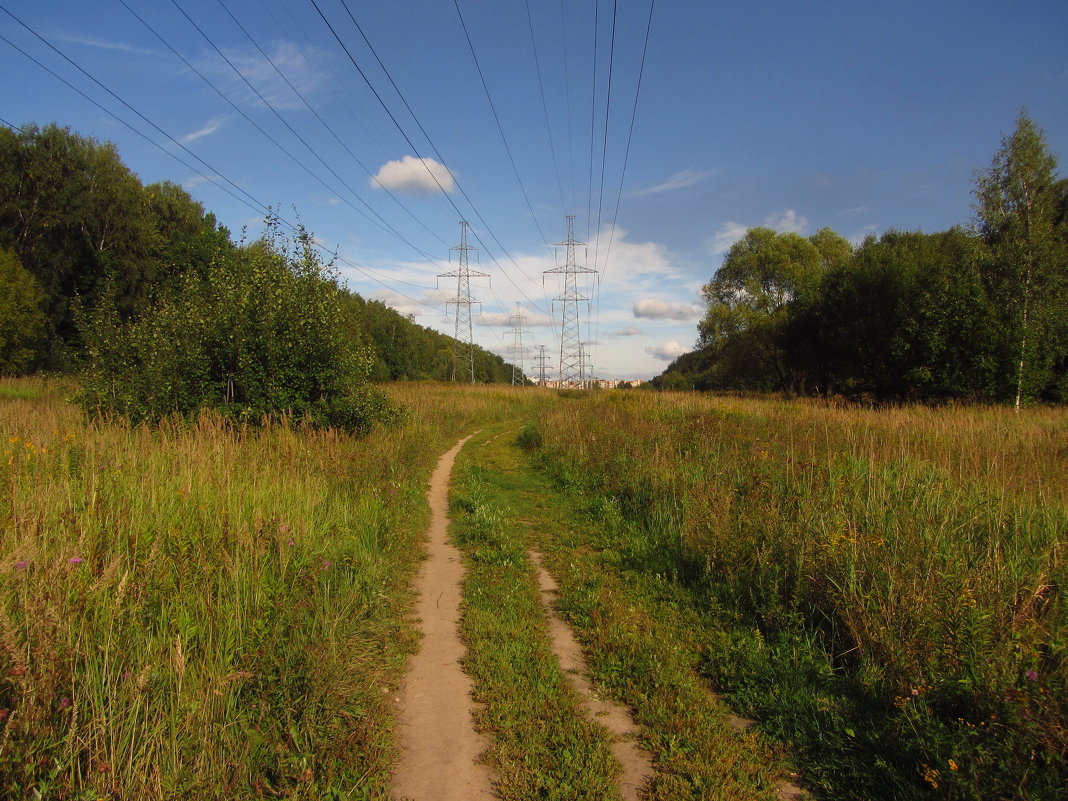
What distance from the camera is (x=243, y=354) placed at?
11484 millimetres

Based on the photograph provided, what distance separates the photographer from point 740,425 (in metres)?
13.0

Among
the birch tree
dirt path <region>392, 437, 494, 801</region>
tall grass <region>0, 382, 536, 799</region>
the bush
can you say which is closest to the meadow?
tall grass <region>0, 382, 536, 799</region>

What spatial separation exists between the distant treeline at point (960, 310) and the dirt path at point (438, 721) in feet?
81.2

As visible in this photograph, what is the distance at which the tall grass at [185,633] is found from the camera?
252 cm

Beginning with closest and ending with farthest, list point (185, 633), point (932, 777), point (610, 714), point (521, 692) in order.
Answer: point (932, 777)
point (185, 633)
point (610, 714)
point (521, 692)

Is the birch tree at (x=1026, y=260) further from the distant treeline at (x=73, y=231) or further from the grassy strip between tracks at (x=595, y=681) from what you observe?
the distant treeline at (x=73, y=231)

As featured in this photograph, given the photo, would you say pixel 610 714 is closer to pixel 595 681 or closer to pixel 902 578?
pixel 595 681

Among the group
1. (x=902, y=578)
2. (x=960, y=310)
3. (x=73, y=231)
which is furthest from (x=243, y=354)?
(x=73, y=231)

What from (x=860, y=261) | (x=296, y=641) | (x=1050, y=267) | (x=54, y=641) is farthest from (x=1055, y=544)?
(x=860, y=261)

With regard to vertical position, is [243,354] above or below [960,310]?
below

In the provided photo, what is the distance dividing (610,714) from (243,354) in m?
10.7

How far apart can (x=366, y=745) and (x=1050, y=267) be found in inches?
1065

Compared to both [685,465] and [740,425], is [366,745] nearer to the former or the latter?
[685,465]

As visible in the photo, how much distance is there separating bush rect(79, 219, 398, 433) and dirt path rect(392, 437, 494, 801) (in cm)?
774
